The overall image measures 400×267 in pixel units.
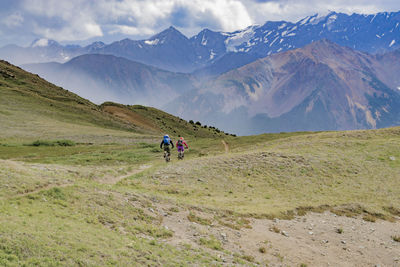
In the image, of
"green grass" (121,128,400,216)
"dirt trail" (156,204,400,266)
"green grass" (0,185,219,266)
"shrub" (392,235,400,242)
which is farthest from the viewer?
"green grass" (121,128,400,216)


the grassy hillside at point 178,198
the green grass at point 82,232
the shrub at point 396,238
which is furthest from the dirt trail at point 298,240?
the green grass at point 82,232

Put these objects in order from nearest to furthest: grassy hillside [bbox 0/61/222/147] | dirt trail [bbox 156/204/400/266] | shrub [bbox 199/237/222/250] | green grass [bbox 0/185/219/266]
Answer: green grass [bbox 0/185/219/266] < shrub [bbox 199/237/222/250] < dirt trail [bbox 156/204/400/266] < grassy hillside [bbox 0/61/222/147]

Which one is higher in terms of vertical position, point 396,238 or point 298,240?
point 396,238

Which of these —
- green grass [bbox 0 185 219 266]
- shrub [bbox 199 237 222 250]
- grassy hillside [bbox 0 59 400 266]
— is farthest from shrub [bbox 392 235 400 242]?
green grass [bbox 0 185 219 266]

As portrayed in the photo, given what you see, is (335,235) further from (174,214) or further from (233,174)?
(233,174)

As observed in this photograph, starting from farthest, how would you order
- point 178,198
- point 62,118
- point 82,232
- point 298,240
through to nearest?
1. point 62,118
2. point 178,198
3. point 298,240
4. point 82,232

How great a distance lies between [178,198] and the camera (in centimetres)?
2344

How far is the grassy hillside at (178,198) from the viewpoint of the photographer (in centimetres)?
1270

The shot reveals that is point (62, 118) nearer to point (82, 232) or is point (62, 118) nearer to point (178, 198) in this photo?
point (178, 198)

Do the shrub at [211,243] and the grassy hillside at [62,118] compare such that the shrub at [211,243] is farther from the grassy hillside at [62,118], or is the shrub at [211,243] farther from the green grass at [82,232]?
the grassy hillside at [62,118]

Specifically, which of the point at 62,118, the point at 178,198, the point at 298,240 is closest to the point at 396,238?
the point at 298,240

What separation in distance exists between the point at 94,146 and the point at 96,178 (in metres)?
30.5

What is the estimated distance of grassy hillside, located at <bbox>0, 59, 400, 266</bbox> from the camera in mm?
12695

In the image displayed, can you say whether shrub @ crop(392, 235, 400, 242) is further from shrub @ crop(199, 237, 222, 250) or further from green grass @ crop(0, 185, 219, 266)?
green grass @ crop(0, 185, 219, 266)
